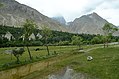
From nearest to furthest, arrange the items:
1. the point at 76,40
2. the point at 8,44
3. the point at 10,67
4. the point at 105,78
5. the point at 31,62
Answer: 1. the point at 105,78
2. the point at 10,67
3. the point at 31,62
4. the point at 8,44
5. the point at 76,40

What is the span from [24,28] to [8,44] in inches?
3127

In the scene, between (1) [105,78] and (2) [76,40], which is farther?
(2) [76,40]

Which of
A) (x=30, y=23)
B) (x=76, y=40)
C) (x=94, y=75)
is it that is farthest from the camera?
(x=76, y=40)

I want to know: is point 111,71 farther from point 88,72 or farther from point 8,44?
point 8,44

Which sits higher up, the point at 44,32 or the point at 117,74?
the point at 44,32

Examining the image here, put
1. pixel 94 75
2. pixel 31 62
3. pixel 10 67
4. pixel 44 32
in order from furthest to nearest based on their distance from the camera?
pixel 44 32
pixel 31 62
pixel 10 67
pixel 94 75

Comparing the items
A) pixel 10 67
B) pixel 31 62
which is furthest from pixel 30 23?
pixel 10 67

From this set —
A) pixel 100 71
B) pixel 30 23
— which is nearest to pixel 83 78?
pixel 100 71

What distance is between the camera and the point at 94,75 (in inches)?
1871

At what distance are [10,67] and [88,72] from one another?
108 feet

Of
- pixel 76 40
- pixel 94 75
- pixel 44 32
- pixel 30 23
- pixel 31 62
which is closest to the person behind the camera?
pixel 94 75

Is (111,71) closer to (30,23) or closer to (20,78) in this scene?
(20,78)

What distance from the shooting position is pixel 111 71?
1921 inches

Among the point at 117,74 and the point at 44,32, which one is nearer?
the point at 117,74
